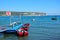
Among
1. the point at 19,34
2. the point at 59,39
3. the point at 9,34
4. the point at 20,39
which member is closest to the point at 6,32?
the point at 9,34

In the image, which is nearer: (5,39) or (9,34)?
(5,39)

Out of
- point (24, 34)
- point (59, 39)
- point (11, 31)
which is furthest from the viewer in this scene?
point (11, 31)

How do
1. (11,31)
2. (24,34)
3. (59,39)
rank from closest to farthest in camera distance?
(59,39) < (24,34) < (11,31)

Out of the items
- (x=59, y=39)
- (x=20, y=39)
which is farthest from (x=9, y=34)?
(x=59, y=39)

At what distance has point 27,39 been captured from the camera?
26125mm

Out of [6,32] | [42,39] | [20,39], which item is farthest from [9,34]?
[42,39]

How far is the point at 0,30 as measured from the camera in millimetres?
32562

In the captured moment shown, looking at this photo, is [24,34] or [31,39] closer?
[31,39]

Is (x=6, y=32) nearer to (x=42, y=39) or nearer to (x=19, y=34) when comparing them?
(x=19, y=34)

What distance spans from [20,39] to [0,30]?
7505mm

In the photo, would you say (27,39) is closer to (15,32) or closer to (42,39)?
(42,39)

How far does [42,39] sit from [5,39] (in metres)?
5.88

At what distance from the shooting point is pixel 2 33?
3247 centimetres

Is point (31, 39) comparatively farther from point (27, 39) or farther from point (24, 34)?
point (24, 34)
